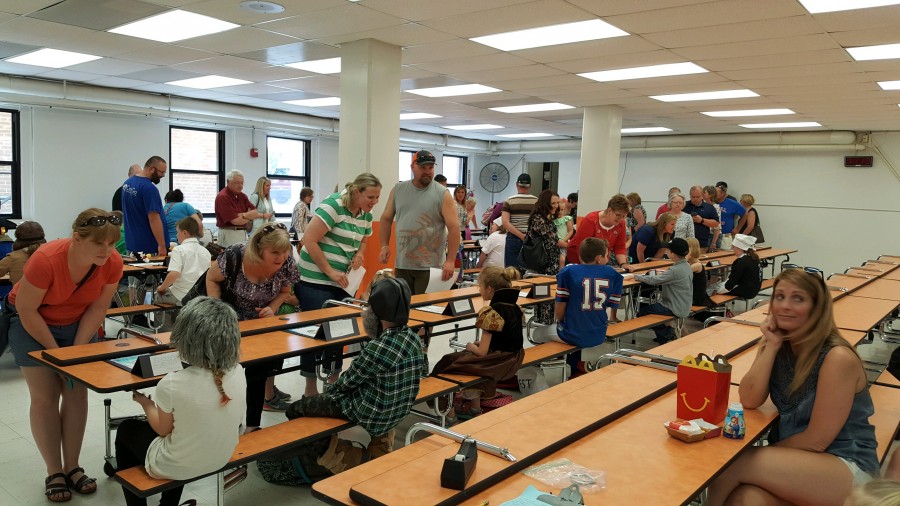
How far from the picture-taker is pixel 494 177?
52.5 feet

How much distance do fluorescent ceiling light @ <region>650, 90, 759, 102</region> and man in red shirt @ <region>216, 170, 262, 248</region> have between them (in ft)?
17.1

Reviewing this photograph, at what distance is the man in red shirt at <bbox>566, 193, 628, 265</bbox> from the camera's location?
596 cm

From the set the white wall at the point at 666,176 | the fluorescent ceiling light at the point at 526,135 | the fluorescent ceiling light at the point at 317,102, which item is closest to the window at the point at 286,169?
the white wall at the point at 666,176

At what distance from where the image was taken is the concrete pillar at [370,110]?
224 inches

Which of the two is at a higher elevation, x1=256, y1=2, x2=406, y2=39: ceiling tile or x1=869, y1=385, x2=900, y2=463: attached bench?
x1=256, y1=2, x2=406, y2=39: ceiling tile

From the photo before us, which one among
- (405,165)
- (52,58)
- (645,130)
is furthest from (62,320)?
(405,165)

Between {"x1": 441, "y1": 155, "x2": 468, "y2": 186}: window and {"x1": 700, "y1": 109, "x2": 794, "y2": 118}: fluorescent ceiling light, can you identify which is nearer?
{"x1": 700, "y1": 109, "x2": 794, "y2": 118}: fluorescent ceiling light

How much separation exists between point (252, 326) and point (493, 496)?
6.80ft

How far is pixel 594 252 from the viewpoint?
174 inches

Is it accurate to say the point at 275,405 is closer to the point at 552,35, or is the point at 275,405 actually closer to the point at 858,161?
the point at 552,35

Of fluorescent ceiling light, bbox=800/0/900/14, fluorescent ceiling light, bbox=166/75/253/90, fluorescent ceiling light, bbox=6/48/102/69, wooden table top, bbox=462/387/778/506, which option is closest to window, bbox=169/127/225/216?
fluorescent ceiling light, bbox=166/75/253/90

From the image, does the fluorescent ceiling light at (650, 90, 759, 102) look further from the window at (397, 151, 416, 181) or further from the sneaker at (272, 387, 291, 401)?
the window at (397, 151, 416, 181)

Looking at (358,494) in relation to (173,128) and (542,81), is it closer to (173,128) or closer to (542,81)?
(542,81)

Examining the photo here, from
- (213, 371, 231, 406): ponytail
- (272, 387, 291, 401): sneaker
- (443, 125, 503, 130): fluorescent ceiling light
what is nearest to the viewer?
(213, 371, 231, 406): ponytail
